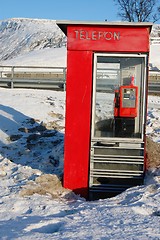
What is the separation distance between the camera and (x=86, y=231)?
17.1 ft

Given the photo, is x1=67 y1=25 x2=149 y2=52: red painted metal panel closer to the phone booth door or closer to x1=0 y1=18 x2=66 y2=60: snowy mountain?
the phone booth door

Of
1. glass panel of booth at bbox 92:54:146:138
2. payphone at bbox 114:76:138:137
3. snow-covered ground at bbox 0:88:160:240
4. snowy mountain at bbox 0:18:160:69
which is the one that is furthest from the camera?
snowy mountain at bbox 0:18:160:69

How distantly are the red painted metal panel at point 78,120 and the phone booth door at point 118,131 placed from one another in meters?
0.13

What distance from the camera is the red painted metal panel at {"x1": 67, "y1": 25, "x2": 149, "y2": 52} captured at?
804cm

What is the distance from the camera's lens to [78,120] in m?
8.26

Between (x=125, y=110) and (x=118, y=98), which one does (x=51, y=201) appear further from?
(x=118, y=98)

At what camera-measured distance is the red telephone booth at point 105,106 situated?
26.6 feet

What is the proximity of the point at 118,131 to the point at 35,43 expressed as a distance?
68012 mm

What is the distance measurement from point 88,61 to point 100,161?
71.7 inches

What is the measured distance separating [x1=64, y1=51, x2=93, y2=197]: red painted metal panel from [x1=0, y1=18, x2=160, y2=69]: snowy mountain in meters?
30.3

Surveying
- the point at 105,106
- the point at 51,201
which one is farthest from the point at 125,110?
the point at 51,201

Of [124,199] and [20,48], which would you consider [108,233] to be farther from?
[20,48]

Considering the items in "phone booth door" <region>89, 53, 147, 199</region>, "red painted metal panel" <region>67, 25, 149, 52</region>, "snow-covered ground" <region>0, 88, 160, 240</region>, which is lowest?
"snow-covered ground" <region>0, 88, 160, 240</region>

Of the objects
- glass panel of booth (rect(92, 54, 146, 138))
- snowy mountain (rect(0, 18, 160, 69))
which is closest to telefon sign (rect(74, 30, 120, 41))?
glass panel of booth (rect(92, 54, 146, 138))
